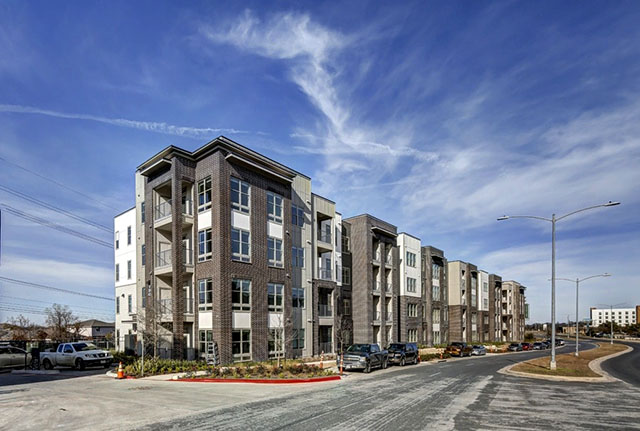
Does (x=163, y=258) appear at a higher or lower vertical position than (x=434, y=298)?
higher

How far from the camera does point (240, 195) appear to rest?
98.4ft

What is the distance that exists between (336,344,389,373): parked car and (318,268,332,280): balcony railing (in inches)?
453

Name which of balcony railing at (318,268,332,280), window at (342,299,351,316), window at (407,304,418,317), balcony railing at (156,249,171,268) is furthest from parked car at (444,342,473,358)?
balcony railing at (156,249,171,268)

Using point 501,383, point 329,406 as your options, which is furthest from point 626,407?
point 329,406

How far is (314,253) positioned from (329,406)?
23994 millimetres

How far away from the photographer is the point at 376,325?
4662 cm

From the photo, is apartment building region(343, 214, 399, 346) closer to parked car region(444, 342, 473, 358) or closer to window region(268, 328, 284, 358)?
parked car region(444, 342, 473, 358)

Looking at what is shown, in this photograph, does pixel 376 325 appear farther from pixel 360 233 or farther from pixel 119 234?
pixel 119 234

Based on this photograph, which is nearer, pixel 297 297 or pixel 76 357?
pixel 76 357

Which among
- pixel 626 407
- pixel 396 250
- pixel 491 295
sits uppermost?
pixel 396 250

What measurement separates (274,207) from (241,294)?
7.26 meters

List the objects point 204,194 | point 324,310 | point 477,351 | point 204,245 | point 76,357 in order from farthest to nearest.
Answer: point 477,351 → point 324,310 → point 204,194 → point 204,245 → point 76,357

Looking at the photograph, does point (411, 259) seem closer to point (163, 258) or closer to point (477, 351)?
point (477, 351)

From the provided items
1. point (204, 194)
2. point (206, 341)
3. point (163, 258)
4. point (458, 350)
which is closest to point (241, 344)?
point (206, 341)
